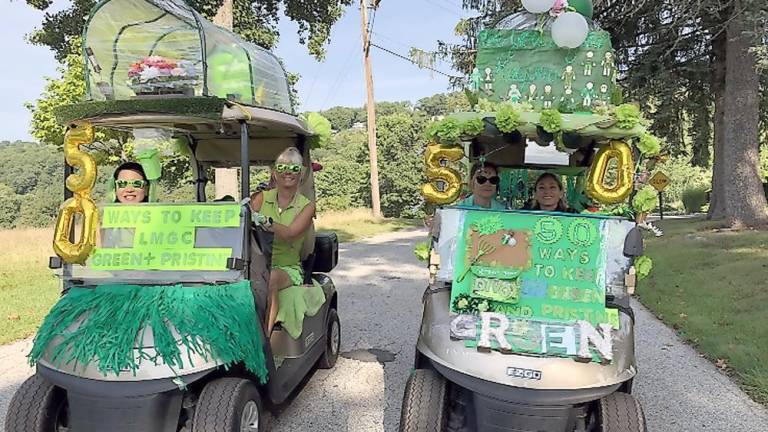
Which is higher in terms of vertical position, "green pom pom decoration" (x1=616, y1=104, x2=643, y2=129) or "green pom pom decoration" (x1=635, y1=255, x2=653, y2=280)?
"green pom pom decoration" (x1=616, y1=104, x2=643, y2=129)

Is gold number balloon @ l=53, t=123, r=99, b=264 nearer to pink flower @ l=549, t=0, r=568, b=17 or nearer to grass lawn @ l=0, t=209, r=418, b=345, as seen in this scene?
grass lawn @ l=0, t=209, r=418, b=345

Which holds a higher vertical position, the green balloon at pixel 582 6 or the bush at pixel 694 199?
the green balloon at pixel 582 6

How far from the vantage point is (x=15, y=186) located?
4331cm

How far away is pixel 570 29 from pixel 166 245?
3337 mm

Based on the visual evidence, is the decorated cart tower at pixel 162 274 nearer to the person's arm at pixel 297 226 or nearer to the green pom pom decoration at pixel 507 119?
the person's arm at pixel 297 226

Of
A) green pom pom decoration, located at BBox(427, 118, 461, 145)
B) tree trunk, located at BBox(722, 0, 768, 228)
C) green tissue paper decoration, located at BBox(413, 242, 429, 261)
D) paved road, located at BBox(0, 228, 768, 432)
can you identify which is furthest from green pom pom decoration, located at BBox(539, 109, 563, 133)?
tree trunk, located at BBox(722, 0, 768, 228)

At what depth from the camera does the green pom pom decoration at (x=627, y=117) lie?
3604mm

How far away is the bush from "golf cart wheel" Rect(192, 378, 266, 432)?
1432 inches

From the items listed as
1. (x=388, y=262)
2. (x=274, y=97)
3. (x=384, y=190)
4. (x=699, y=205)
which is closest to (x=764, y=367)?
(x=274, y=97)

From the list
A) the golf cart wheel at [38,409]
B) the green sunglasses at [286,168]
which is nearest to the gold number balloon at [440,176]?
the green sunglasses at [286,168]

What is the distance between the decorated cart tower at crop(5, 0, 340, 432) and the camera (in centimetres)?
305

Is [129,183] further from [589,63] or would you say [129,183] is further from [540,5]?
[589,63]

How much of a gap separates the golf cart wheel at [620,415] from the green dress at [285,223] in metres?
2.28

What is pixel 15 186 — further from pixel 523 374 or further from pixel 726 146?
pixel 523 374
